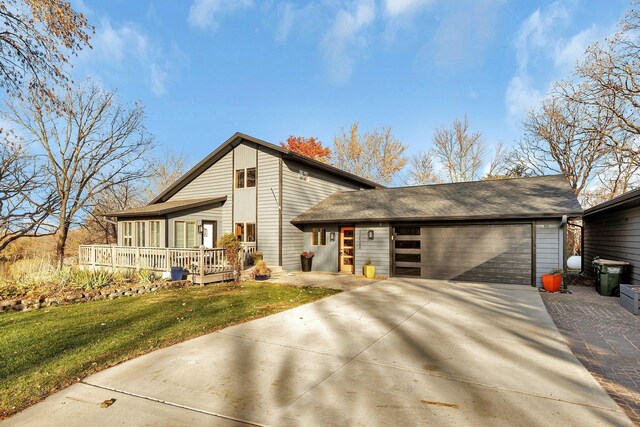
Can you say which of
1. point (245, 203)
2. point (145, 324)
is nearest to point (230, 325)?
point (145, 324)

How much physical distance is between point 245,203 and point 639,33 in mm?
18760

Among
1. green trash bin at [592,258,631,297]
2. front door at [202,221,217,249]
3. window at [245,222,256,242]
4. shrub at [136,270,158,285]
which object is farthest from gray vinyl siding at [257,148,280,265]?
green trash bin at [592,258,631,297]

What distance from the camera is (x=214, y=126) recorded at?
41719 millimetres

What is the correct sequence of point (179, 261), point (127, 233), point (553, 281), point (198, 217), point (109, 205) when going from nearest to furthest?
point (553, 281) → point (179, 261) → point (198, 217) → point (127, 233) → point (109, 205)

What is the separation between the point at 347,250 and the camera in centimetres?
1363

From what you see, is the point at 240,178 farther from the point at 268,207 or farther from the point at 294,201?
the point at 294,201

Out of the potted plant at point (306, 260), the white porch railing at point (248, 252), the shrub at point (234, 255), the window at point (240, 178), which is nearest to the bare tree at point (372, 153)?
the window at point (240, 178)

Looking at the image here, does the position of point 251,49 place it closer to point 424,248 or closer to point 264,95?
point 264,95

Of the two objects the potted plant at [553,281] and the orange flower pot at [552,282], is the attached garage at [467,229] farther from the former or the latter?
the orange flower pot at [552,282]

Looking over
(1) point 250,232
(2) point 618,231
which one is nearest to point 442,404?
(2) point 618,231

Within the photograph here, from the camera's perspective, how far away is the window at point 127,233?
51.1ft

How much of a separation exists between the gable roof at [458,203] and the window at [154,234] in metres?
6.55

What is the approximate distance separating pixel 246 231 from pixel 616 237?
14.8 m

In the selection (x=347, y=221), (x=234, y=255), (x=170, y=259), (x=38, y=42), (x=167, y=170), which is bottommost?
(x=170, y=259)
